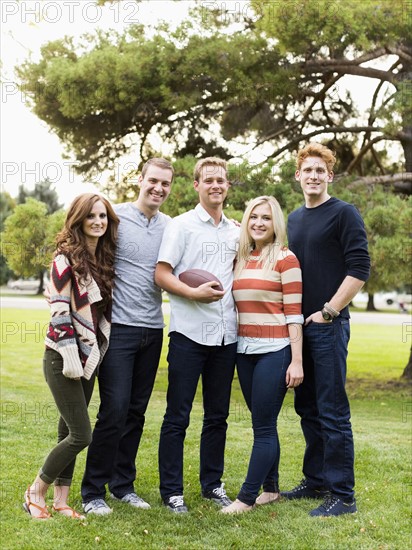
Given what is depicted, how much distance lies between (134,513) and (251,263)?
5.25 ft

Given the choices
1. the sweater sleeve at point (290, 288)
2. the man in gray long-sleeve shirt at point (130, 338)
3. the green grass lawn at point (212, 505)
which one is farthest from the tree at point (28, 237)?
the sweater sleeve at point (290, 288)

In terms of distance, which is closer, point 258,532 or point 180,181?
point 258,532

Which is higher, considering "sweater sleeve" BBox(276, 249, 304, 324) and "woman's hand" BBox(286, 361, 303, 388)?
"sweater sleeve" BBox(276, 249, 304, 324)

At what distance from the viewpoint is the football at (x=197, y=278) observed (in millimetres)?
3916

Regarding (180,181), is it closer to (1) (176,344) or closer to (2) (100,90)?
(2) (100,90)

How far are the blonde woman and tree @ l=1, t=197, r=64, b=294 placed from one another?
722 centimetres

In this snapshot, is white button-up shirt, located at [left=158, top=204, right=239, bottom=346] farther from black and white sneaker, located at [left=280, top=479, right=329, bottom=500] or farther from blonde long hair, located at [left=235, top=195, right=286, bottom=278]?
black and white sneaker, located at [left=280, top=479, right=329, bottom=500]

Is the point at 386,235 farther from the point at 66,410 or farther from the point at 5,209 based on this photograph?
the point at 5,209

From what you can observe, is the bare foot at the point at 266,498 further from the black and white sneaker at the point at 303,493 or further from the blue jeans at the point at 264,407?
the blue jeans at the point at 264,407

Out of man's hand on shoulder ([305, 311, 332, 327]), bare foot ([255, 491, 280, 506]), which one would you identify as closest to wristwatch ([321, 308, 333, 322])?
man's hand on shoulder ([305, 311, 332, 327])

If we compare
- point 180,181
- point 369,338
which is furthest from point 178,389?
point 369,338

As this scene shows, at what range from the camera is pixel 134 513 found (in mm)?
3965

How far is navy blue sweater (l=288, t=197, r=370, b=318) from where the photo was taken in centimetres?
388

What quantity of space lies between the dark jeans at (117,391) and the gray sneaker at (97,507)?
0.11 feet
